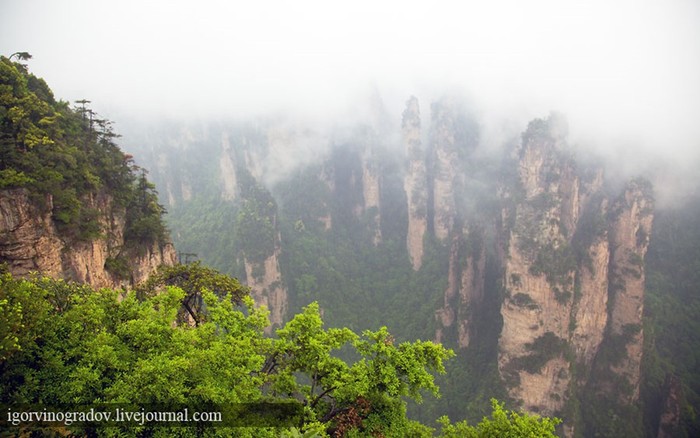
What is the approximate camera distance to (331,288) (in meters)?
83.4

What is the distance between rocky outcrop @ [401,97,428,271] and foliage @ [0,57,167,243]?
215ft

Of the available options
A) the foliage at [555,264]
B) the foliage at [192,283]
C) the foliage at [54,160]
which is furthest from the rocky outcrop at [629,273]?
the foliage at [54,160]

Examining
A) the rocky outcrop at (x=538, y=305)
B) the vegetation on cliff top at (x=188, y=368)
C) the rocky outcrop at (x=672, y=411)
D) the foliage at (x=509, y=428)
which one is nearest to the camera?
the vegetation on cliff top at (x=188, y=368)

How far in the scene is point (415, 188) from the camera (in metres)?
85.0

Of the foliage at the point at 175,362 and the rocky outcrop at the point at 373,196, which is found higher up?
the rocky outcrop at the point at 373,196

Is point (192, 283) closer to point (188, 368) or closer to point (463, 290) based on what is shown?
point (188, 368)

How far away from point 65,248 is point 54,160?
4491 millimetres

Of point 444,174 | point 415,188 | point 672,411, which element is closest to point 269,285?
point 415,188

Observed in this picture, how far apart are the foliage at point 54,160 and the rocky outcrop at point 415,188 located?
65641 millimetres

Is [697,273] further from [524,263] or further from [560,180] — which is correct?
[524,263]

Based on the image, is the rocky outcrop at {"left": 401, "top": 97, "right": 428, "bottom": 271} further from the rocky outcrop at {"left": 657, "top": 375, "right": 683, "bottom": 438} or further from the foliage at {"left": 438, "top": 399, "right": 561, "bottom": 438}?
the foliage at {"left": 438, "top": 399, "right": 561, "bottom": 438}

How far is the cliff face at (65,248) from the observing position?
55.3 feet

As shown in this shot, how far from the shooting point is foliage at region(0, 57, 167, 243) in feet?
58.7

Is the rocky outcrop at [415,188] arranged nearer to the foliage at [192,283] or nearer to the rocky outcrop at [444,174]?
the rocky outcrop at [444,174]
